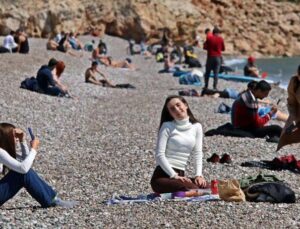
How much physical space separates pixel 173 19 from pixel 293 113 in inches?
1555

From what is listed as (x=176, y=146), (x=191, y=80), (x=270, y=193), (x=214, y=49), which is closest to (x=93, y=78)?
(x=191, y=80)

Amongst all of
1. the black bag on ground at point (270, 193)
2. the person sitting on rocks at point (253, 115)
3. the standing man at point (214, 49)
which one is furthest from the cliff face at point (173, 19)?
the black bag on ground at point (270, 193)

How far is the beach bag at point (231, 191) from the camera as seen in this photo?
774 cm

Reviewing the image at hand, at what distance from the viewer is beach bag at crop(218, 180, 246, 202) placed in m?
7.74

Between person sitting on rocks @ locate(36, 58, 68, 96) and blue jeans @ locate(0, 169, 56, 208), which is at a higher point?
blue jeans @ locate(0, 169, 56, 208)

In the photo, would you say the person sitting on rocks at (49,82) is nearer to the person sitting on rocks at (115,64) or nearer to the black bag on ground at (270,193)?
the black bag on ground at (270,193)

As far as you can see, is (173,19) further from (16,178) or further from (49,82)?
(16,178)

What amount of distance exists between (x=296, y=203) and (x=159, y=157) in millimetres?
1381

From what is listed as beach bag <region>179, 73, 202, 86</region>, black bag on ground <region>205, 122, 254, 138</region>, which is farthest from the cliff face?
black bag on ground <region>205, 122, 254, 138</region>

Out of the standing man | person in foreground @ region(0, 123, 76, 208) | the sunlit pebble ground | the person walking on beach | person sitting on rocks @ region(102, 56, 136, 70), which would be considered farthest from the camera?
person sitting on rocks @ region(102, 56, 136, 70)

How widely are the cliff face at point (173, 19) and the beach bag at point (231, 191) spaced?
3253 cm

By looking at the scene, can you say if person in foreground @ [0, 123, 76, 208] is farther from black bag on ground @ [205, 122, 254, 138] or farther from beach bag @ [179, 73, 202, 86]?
beach bag @ [179, 73, 202, 86]

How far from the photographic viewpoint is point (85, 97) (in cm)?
2061

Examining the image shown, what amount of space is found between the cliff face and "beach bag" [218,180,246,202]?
107 ft
